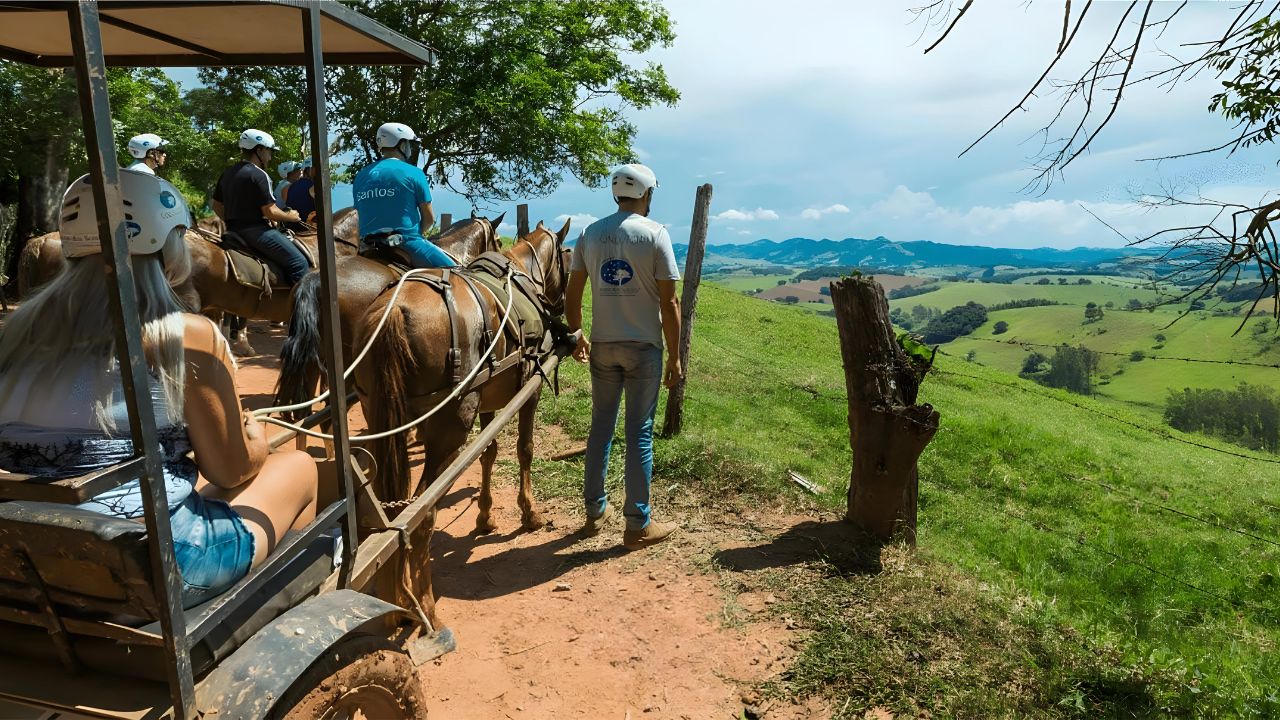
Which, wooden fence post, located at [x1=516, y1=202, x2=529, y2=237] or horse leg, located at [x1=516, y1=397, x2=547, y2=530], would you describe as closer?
horse leg, located at [x1=516, y1=397, x2=547, y2=530]

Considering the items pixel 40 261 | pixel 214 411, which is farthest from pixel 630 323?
pixel 40 261

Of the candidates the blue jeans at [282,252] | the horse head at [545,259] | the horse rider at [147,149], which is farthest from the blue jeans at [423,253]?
the horse rider at [147,149]

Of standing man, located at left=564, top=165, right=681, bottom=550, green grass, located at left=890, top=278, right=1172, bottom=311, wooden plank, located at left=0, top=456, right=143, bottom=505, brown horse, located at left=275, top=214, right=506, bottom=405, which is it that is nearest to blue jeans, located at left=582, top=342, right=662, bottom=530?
standing man, located at left=564, top=165, right=681, bottom=550

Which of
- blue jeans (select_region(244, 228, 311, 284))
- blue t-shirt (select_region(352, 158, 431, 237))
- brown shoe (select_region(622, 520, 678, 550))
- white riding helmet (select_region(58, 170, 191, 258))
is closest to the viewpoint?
white riding helmet (select_region(58, 170, 191, 258))

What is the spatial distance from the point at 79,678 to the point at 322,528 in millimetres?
752

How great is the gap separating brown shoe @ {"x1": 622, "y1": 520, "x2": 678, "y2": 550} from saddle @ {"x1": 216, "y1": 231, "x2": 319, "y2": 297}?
201 inches

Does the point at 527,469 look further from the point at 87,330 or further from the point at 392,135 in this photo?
the point at 87,330

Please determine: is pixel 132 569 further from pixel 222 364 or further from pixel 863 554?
pixel 863 554

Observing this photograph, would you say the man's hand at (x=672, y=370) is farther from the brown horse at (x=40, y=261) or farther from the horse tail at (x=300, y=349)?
the brown horse at (x=40, y=261)

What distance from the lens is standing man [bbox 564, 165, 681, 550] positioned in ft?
16.4

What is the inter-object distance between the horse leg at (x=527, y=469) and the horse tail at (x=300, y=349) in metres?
1.70

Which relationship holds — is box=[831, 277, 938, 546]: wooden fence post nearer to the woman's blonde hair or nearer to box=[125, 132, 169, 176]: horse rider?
the woman's blonde hair

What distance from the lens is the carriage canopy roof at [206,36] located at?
93.0 inches

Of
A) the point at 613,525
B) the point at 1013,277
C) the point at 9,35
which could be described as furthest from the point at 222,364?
the point at 1013,277
